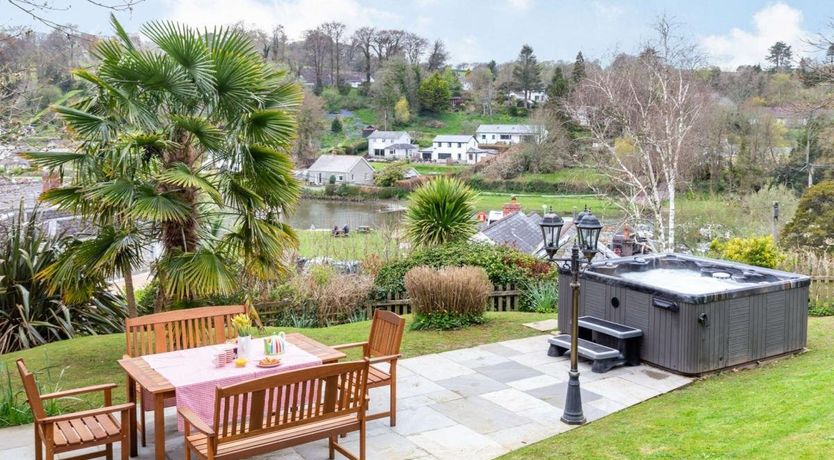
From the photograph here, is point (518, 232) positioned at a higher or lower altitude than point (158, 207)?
lower

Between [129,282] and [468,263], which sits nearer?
[129,282]

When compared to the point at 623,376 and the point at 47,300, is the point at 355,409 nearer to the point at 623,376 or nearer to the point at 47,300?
the point at 623,376

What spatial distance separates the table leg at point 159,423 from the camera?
16.1 feet

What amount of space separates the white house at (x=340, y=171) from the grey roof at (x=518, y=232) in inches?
1198

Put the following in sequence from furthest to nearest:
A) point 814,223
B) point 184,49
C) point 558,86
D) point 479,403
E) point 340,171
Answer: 1. point 340,171
2. point 558,86
3. point 814,223
4. point 184,49
5. point 479,403

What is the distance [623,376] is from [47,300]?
24.1ft

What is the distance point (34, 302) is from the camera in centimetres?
910

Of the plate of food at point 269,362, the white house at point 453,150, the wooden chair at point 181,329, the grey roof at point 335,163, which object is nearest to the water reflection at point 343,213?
the grey roof at point 335,163

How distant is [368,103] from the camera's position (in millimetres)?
75938

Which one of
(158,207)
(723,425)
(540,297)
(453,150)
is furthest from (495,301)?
(453,150)

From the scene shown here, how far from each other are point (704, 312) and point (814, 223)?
546 inches

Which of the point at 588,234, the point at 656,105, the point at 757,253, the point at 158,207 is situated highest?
the point at 656,105

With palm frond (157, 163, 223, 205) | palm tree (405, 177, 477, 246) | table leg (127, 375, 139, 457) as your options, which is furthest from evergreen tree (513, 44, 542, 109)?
table leg (127, 375, 139, 457)

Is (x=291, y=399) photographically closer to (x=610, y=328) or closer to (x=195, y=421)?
(x=195, y=421)
